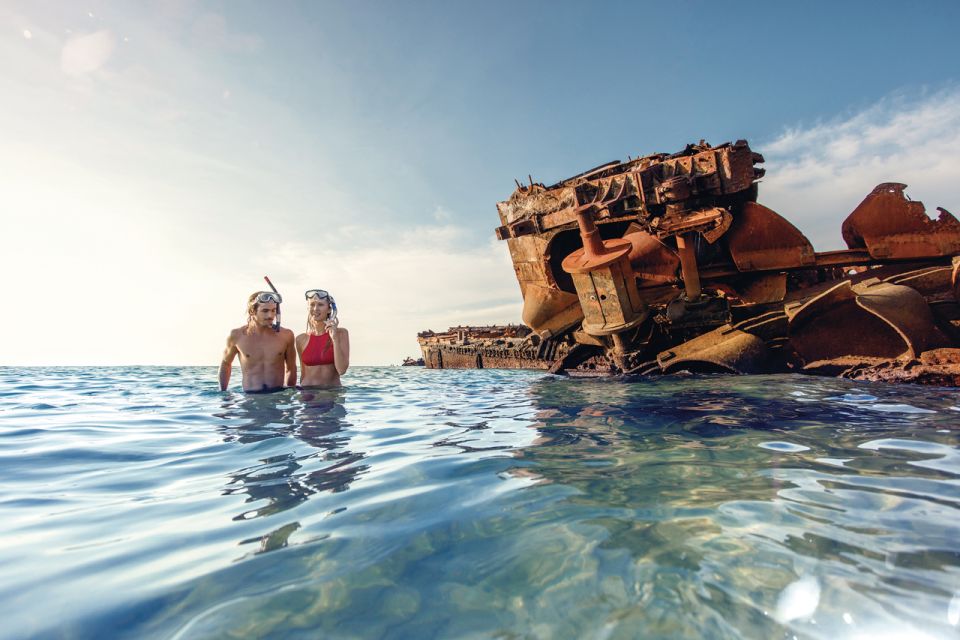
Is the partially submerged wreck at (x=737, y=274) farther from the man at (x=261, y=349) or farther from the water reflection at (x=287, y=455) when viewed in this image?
the water reflection at (x=287, y=455)

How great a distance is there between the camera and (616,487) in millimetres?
2064

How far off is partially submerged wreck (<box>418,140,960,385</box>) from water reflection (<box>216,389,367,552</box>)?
16.7ft

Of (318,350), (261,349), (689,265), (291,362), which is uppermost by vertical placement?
(689,265)

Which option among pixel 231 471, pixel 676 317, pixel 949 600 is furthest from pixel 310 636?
pixel 676 317

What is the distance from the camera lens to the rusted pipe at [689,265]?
25.0ft

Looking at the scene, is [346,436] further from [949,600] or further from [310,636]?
[949,600]

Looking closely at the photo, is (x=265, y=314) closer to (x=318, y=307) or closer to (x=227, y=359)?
(x=318, y=307)

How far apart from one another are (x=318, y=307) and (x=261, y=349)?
1.06 metres

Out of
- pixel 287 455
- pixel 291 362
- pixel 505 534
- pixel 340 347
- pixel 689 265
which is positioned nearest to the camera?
pixel 505 534

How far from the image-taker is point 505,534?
1614 mm

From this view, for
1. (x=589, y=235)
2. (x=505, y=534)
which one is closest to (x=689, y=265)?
(x=589, y=235)

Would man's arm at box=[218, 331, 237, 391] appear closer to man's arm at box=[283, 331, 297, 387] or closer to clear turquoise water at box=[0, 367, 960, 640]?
man's arm at box=[283, 331, 297, 387]

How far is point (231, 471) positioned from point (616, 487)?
2.32m

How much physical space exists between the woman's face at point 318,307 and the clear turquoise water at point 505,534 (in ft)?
10.3
